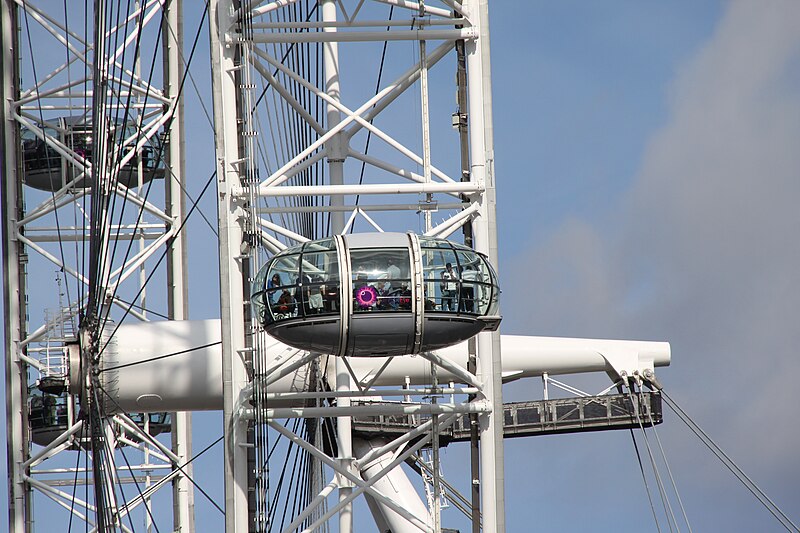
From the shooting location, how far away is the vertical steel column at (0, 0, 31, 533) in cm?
4906

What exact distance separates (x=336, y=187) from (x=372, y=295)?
16.3ft

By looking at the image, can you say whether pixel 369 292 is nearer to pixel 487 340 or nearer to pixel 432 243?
pixel 432 243

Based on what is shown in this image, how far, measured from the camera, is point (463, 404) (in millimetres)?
34250

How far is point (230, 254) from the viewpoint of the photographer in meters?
33.8

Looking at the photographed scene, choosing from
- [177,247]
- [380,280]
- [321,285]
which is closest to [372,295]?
[380,280]

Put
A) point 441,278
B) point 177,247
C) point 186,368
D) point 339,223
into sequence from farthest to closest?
point 177,247, point 186,368, point 339,223, point 441,278

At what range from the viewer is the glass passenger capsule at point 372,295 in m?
29.7

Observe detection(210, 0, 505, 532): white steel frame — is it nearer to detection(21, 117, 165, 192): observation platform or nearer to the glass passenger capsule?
→ the glass passenger capsule

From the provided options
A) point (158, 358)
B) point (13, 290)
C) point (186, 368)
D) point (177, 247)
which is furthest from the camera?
point (177, 247)

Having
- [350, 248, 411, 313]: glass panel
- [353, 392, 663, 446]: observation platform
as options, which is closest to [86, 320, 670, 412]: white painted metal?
[353, 392, 663, 446]: observation platform

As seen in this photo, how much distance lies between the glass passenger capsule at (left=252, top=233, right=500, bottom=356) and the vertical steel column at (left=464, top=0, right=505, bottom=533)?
3.86 m

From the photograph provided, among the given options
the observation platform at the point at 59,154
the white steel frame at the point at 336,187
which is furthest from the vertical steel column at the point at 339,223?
the observation platform at the point at 59,154

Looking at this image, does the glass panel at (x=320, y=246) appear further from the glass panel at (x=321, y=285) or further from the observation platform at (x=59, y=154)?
the observation platform at (x=59, y=154)

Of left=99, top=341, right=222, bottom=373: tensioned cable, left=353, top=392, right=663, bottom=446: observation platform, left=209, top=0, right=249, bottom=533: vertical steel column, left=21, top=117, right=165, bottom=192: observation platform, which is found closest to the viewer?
left=209, top=0, right=249, bottom=533: vertical steel column
